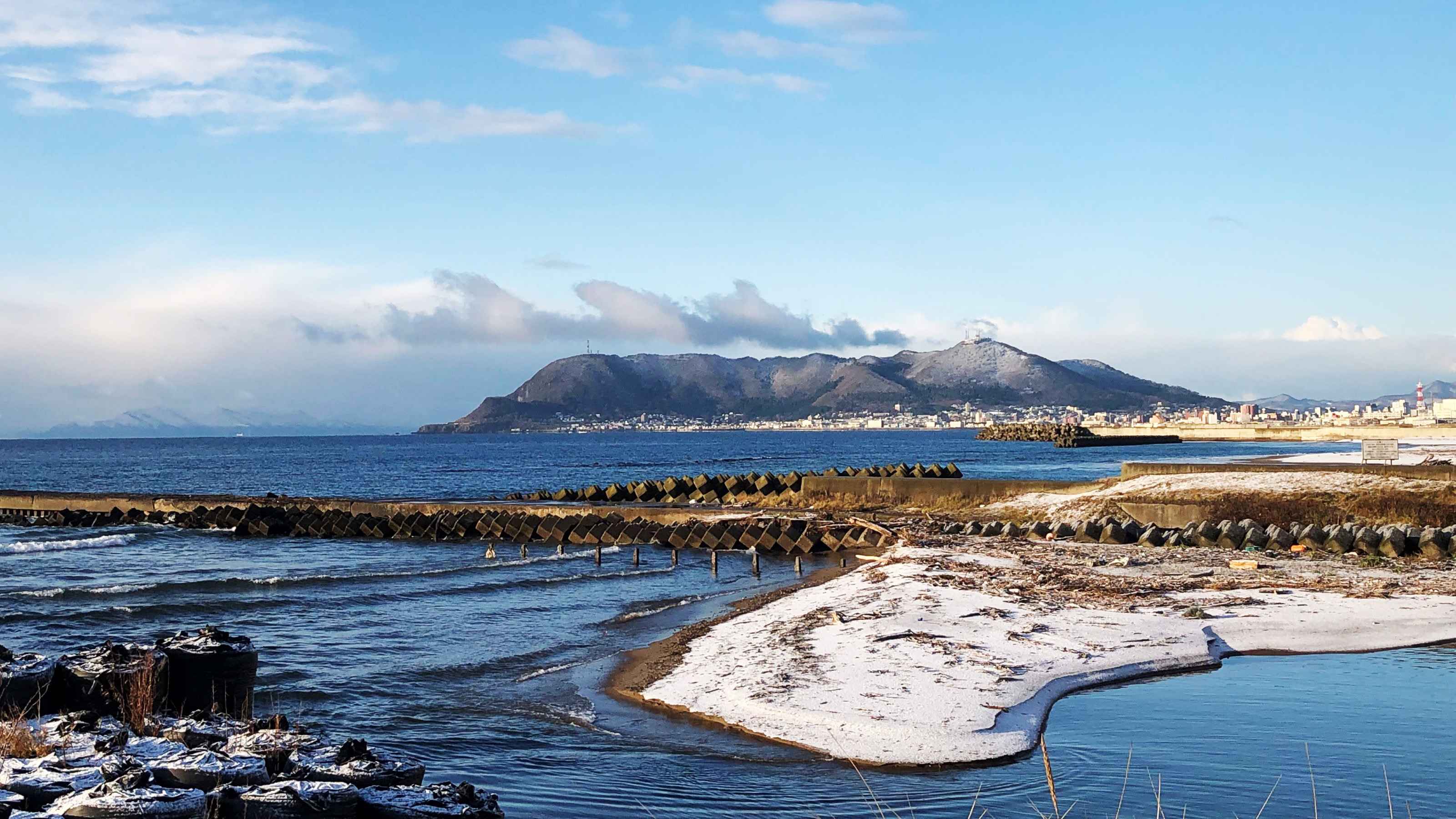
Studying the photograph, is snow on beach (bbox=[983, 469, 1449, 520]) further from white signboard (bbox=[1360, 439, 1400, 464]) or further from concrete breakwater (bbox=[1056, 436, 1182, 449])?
concrete breakwater (bbox=[1056, 436, 1182, 449])

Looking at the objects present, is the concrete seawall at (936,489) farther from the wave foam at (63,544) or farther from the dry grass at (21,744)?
the dry grass at (21,744)

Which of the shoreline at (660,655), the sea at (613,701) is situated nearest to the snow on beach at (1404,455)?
the shoreline at (660,655)

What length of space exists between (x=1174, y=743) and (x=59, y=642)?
42.9ft

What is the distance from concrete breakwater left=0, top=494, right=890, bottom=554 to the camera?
1029 inches

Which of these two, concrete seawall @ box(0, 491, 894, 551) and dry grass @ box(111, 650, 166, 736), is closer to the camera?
dry grass @ box(111, 650, 166, 736)

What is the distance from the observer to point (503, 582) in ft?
68.4

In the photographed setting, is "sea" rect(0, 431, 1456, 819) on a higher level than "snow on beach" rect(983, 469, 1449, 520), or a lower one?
lower

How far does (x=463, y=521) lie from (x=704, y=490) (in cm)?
911

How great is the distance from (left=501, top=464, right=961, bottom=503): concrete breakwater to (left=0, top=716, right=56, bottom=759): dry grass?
1100 inches

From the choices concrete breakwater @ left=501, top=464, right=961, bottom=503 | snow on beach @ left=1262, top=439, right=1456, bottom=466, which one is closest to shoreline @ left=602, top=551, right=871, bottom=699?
concrete breakwater @ left=501, top=464, right=961, bottom=503

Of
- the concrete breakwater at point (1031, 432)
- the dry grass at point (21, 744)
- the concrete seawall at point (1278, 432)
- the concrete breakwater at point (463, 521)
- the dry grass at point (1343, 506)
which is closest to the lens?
the dry grass at point (21, 744)

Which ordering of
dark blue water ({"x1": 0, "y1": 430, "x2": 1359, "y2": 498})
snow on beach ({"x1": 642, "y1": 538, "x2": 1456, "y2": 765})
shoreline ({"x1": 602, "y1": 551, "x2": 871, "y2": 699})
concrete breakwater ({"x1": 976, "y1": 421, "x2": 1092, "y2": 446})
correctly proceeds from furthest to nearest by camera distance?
1. concrete breakwater ({"x1": 976, "y1": 421, "x2": 1092, "y2": 446})
2. dark blue water ({"x1": 0, "y1": 430, "x2": 1359, "y2": 498})
3. shoreline ({"x1": 602, "y1": 551, "x2": 871, "y2": 699})
4. snow on beach ({"x1": 642, "y1": 538, "x2": 1456, "y2": 765})

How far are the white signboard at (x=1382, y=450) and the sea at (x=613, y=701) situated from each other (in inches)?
662

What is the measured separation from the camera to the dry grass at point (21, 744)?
6.52 meters
